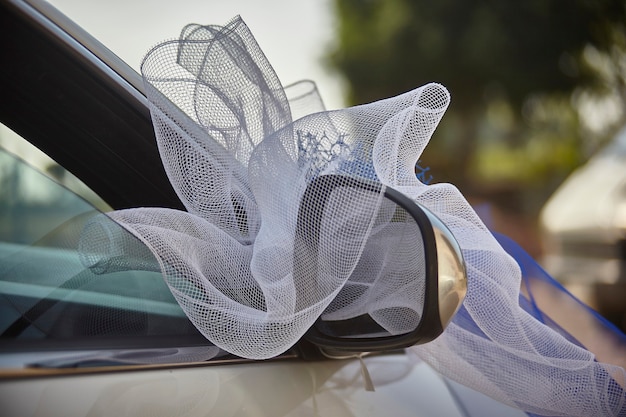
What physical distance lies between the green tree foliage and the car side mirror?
13750mm

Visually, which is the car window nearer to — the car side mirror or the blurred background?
the car side mirror

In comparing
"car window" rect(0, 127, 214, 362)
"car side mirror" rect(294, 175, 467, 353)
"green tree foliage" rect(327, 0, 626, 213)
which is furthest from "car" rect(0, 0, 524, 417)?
"green tree foliage" rect(327, 0, 626, 213)

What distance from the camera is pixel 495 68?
739 inches

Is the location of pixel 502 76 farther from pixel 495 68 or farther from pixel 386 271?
pixel 386 271

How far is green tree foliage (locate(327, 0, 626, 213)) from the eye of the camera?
16688 millimetres

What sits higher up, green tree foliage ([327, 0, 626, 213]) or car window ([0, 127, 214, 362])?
car window ([0, 127, 214, 362])

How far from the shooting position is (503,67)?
18.6 m

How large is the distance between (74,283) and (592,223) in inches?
252

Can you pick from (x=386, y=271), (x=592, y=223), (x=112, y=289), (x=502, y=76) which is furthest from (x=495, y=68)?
(x=112, y=289)

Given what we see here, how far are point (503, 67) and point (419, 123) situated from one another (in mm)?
18195

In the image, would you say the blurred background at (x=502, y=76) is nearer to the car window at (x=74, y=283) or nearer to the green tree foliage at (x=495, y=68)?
the green tree foliage at (x=495, y=68)

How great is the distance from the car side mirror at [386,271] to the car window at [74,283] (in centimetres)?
26

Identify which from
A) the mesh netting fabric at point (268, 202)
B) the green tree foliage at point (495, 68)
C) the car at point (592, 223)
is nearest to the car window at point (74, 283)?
the mesh netting fabric at point (268, 202)

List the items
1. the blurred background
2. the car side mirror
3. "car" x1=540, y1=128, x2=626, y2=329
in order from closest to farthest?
1. the car side mirror
2. "car" x1=540, y1=128, x2=626, y2=329
3. the blurred background
